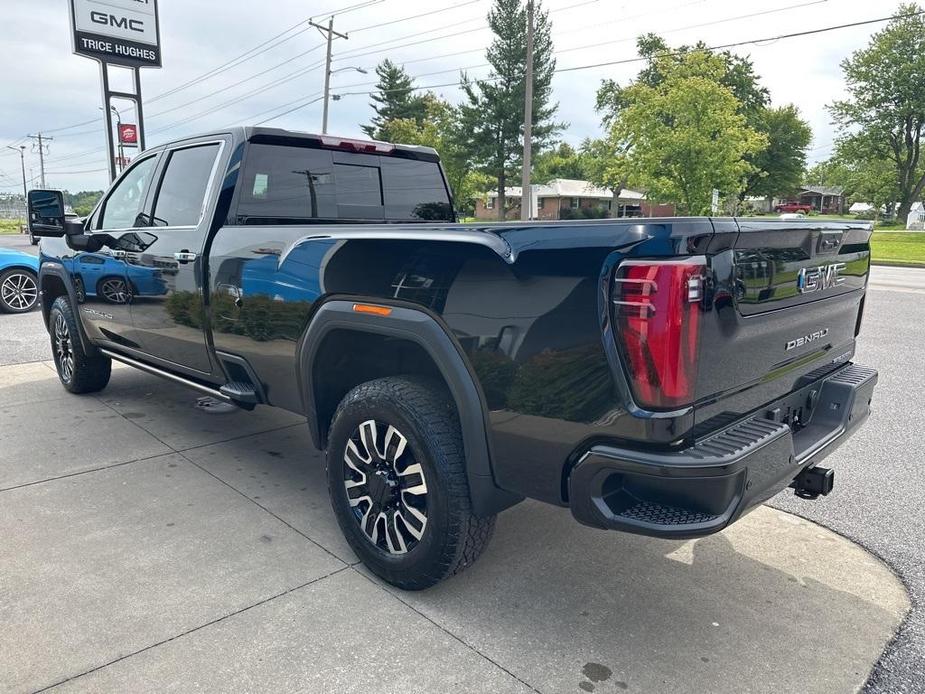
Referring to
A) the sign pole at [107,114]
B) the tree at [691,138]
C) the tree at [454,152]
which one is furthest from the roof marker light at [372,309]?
the tree at [454,152]

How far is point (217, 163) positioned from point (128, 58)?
16197mm

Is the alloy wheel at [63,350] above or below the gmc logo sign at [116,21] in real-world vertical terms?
below

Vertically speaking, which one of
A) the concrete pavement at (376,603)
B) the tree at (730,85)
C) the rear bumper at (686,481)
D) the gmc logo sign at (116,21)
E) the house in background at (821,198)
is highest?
the tree at (730,85)

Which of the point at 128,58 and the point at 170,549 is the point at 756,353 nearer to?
the point at 170,549

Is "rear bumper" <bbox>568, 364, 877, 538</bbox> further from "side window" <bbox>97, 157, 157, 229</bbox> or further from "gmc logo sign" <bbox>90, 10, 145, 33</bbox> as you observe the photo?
"gmc logo sign" <bbox>90, 10, 145, 33</bbox>

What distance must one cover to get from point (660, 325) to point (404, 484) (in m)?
1.25

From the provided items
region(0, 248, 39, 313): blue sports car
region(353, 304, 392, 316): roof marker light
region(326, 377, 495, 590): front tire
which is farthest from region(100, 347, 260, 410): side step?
region(0, 248, 39, 313): blue sports car

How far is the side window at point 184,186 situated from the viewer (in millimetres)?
3859

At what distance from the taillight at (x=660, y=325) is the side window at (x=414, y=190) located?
2740mm

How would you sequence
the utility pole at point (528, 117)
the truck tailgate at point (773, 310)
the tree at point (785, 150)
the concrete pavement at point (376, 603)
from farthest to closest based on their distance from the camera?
the tree at point (785, 150) → the utility pole at point (528, 117) → the concrete pavement at point (376, 603) → the truck tailgate at point (773, 310)

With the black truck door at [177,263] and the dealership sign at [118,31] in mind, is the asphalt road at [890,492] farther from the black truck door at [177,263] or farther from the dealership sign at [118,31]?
the dealership sign at [118,31]

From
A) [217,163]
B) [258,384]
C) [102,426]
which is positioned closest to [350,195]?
[217,163]

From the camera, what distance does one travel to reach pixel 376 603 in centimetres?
Result: 266

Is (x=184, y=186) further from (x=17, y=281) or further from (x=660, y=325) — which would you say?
(x=17, y=281)
